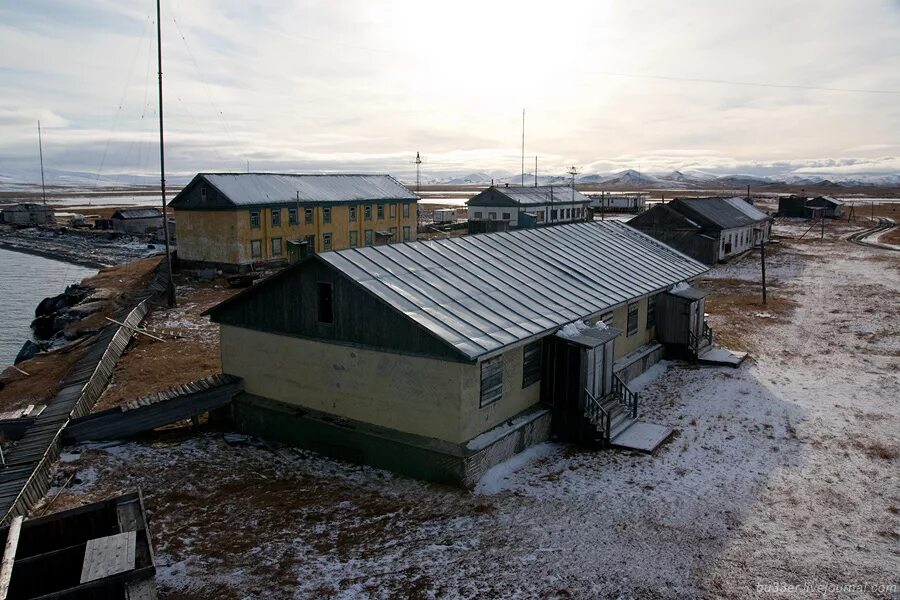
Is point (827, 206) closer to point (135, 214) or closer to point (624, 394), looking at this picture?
point (624, 394)

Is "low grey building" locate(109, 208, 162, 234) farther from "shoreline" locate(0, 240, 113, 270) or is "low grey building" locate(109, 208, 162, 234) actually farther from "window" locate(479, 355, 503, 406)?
"window" locate(479, 355, 503, 406)

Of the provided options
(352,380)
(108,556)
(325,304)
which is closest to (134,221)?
(325,304)

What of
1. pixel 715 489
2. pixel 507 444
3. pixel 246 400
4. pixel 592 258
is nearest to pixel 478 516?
pixel 507 444

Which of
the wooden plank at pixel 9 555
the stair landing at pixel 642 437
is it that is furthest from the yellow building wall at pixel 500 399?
the wooden plank at pixel 9 555

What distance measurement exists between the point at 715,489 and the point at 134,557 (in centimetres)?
1197

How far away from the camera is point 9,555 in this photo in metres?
10.1

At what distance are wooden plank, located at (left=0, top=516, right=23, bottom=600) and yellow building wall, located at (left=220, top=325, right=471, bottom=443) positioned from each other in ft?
24.9

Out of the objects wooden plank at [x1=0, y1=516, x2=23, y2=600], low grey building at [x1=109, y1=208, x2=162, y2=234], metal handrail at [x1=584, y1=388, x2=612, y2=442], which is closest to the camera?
wooden plank at [x1=0, y1=516, x2=23, y2=600]

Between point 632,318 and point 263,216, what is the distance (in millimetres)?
29524

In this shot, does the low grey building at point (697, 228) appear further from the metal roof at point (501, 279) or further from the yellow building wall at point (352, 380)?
the yellow building wall at point (352, 380)

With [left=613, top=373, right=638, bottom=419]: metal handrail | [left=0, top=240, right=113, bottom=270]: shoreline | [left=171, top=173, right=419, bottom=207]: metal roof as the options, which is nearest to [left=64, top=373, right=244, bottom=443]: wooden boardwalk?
[left=613, top=373, right=638, bottom=419]: metal handrail

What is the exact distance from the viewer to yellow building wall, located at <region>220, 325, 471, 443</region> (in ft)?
50.1

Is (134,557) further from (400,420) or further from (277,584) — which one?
(400,420)

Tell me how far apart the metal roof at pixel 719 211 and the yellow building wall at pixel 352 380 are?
44.8m
